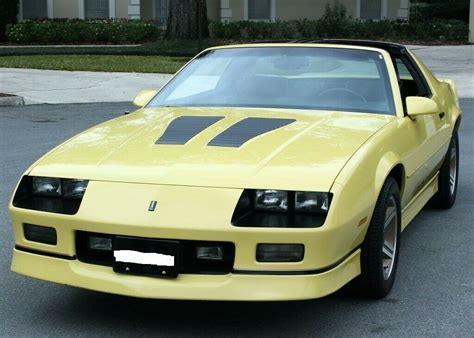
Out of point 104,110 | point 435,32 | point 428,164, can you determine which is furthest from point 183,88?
point 435,32

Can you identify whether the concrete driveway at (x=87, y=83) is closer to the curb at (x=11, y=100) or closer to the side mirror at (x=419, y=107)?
the curb at (x=11, y=100)

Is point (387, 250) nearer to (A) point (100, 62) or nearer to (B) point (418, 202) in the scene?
(B) point (418, 202)

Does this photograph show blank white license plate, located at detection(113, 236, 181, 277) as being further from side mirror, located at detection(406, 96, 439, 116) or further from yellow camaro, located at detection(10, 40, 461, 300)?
side mirror, located at detection(406, 96, 439, 116)

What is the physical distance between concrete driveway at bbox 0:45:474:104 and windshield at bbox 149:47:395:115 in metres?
9.42

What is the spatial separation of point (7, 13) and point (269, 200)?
27.0m

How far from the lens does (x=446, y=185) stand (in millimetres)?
6344

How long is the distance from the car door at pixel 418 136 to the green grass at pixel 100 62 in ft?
42.2

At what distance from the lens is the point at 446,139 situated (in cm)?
602

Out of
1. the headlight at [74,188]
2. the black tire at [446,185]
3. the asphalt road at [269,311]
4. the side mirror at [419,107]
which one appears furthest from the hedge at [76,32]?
the headlight at [74,188]

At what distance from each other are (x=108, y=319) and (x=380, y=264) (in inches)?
56.6

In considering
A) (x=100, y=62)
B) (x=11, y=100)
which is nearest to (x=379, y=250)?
(x=11, y=100)

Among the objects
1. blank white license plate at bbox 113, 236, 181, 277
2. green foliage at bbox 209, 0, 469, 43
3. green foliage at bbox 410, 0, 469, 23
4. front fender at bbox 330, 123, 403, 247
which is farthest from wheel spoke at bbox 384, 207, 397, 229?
green foliage at bbox 410, 0, 469, 23

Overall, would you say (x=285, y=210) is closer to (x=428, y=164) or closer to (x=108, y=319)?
(x=108, y=319)

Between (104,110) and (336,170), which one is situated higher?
(336,170)
